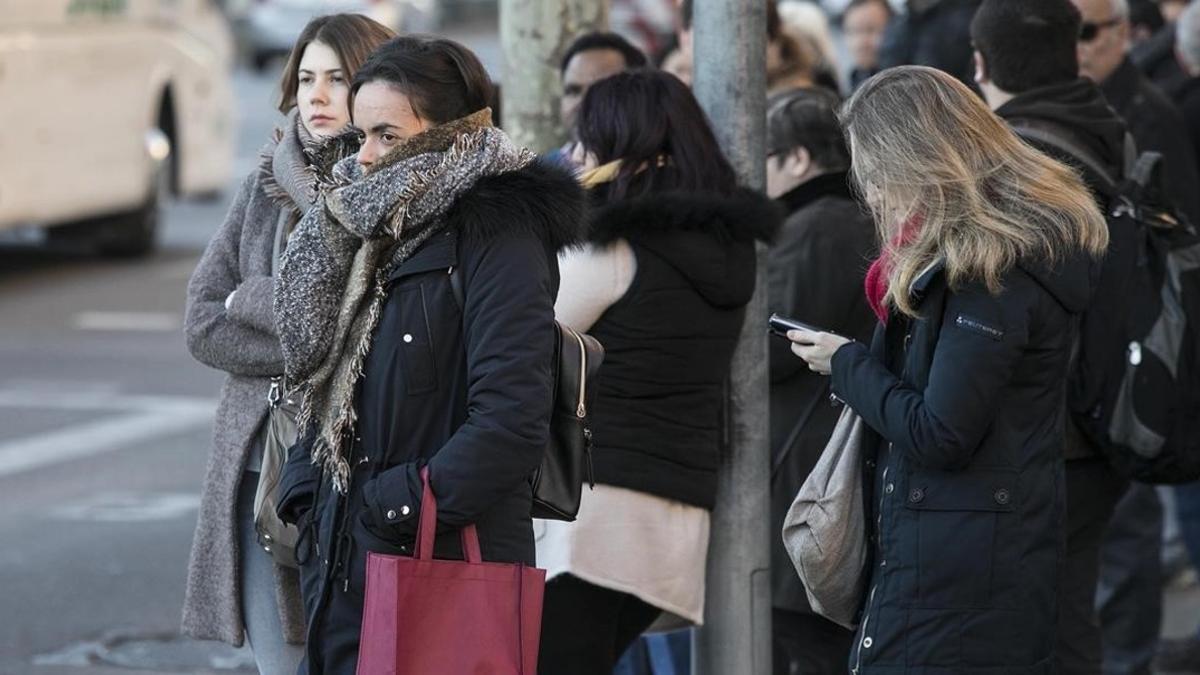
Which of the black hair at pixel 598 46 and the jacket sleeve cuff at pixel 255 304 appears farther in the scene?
the black hair at pixel 598 46

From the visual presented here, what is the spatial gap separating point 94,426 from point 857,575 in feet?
24.5

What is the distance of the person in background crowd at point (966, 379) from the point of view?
376 cm

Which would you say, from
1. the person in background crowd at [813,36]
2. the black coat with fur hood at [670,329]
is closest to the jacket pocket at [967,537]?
the black coat with fur hood at [670,329]

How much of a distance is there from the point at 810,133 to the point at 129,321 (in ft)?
31.3

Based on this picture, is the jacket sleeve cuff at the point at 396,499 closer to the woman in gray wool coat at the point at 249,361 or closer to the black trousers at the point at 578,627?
the woman in gray wool coat at the point at 249,361

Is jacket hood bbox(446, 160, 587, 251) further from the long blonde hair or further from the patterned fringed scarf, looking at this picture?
the long blonde hair

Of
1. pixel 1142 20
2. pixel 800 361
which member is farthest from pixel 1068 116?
A: pixel 1142 20

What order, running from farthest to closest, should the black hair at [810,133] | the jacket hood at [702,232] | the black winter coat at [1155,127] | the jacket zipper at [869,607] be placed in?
1. the black winter coat at [1155,127]
2. the black hair at [810,133]
3. the jacket hood at [702,232]
4. the jacket zipper at [869,607]

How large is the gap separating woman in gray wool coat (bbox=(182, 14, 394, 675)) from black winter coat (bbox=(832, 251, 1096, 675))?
1238mm

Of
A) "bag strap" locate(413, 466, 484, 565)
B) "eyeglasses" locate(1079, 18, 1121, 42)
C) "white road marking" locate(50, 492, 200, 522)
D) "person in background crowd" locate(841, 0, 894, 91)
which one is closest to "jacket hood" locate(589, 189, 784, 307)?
"bag strap" locate(413, 466, 484, 565)

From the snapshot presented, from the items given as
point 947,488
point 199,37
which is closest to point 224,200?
point 199,37

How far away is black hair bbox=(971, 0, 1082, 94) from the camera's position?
5.00 m

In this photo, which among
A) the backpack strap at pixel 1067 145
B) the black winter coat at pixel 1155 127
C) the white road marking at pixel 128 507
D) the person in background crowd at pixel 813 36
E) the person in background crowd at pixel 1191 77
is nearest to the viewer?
the backpack strap at pixel 1067 145

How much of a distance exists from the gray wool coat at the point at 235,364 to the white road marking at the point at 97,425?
555 centimetres
